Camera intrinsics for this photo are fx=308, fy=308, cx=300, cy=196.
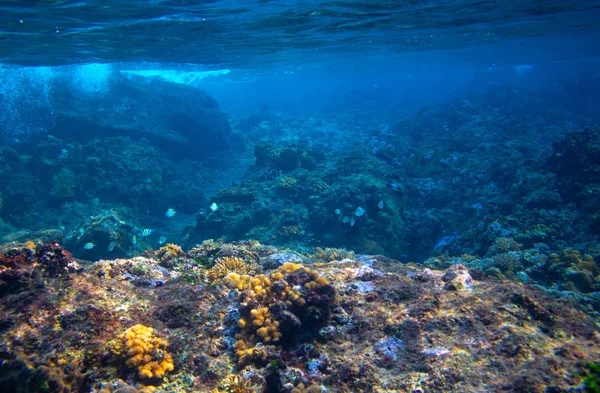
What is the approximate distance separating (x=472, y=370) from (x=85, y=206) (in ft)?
73.9

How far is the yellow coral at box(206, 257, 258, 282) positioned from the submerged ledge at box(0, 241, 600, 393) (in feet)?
2.85

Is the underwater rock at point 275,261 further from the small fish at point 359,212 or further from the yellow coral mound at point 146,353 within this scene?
the small fish at point 359,212

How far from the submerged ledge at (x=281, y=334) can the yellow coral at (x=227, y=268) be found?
0.87m

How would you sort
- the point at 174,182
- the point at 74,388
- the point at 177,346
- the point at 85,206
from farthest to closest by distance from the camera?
the point at 174,182 → the point at 85,206 → the point at 177,346 → the point at 74,388

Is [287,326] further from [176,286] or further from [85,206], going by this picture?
[85,206]

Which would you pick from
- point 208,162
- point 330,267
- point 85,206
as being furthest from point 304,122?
point 330,267

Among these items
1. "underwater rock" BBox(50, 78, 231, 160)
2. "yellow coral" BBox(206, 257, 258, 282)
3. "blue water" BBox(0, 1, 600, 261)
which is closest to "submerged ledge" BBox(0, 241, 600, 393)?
"yellow coral" BBox(206, 257, 258, 282)

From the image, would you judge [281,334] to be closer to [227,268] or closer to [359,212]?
[227,268]

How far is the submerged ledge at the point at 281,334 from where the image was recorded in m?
3.37

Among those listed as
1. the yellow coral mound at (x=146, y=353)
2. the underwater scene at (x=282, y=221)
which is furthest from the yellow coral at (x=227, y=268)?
the yellow coral mound at (x=146, y=353)

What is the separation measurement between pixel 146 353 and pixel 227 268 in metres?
2.81

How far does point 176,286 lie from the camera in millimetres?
5219

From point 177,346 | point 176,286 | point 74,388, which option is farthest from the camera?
point 176,286

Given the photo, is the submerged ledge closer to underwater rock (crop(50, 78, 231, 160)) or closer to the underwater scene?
the underwater scene
